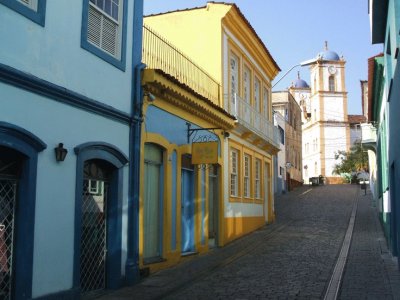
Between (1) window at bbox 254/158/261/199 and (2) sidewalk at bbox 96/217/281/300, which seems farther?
(1) window at bbox 254/158/261/199

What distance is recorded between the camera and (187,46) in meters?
16.1

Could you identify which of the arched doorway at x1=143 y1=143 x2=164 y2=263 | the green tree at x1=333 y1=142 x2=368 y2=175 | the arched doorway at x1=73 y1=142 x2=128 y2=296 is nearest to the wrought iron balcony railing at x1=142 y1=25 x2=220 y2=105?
the arched doorway at x1=143 y1=143 x2=164 y2=263

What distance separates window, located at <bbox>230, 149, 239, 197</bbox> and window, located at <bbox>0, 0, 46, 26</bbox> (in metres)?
10.5

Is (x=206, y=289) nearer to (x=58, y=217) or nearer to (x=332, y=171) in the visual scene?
(x=58, y=217)

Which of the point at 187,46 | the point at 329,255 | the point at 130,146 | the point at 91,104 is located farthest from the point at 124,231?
the point at 187,46

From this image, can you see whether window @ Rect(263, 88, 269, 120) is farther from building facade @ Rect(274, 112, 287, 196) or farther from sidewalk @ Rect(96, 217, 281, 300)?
building facade @ Rect(274, 112, 287, 196)

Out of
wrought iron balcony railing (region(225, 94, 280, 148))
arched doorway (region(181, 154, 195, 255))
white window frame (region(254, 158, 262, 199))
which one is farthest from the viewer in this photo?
white window frame (region(254, 158, 262, 199))

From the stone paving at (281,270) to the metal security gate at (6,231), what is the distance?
2027 millimetres

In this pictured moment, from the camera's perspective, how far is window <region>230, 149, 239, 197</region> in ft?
56.5

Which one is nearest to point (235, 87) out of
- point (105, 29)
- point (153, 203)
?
point (153, 203)

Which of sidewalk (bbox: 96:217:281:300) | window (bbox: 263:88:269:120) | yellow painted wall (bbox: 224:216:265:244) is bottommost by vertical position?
sidewalk (bbox: 96:217:281:300)

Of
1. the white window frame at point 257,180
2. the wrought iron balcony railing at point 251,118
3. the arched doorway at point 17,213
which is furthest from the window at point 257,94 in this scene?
the arched doorway at point 17,213

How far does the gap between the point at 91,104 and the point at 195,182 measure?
5.67m

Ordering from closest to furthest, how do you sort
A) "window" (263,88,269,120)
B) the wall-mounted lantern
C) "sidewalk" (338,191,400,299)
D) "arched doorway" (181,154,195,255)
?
1. the wall-mounted lantern
2. "sidewalk" (338,191,400,299)
3. "arched doorway" (181,154,195,255)
4. "window" (263,88,269,120)
